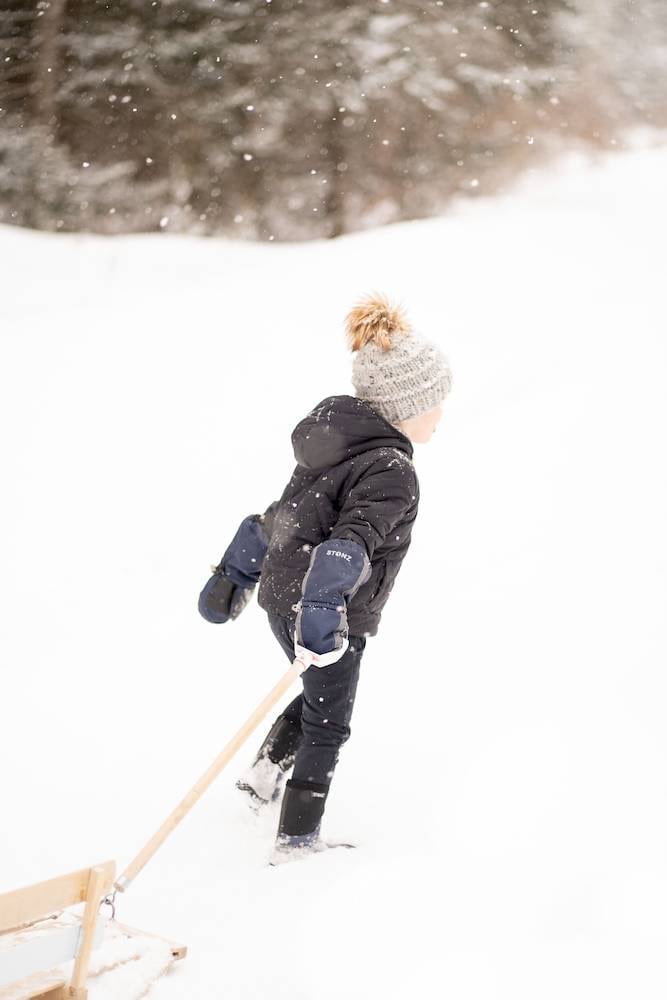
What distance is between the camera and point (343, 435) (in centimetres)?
249

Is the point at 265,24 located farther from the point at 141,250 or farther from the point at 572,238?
the point at 572,238

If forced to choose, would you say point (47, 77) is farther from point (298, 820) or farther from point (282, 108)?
point (298, 820)

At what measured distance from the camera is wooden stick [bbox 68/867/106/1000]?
172 centimetres

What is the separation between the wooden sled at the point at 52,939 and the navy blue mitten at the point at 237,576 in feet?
3.78

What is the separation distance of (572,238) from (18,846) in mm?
7110

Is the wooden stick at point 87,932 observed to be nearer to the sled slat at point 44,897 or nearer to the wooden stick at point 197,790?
the sled slat at point 44,897

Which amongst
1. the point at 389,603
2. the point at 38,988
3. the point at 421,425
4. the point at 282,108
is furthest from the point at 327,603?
the point at 282,108

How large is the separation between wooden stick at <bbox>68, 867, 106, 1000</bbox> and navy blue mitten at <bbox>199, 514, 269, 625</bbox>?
3.87 ft

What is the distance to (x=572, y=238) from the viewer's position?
26.3 feet

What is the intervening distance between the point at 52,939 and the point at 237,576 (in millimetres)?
1354

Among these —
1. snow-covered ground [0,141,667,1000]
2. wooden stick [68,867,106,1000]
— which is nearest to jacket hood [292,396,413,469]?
snow-covered ground [0,141,667,1000]

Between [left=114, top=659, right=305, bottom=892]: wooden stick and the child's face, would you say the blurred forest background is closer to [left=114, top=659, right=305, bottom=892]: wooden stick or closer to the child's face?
the child's face

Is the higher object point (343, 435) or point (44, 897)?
point (343, 435)

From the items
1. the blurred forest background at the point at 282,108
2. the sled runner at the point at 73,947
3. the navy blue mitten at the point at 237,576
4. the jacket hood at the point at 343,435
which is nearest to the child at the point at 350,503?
the jacket hood at the point at 343,435
